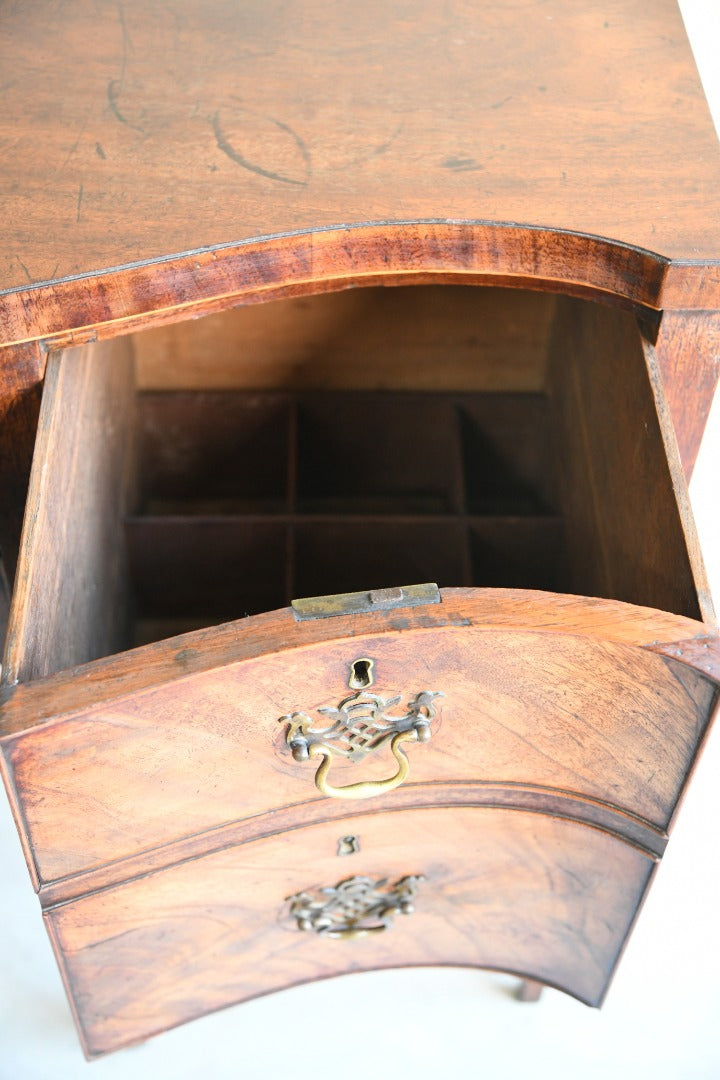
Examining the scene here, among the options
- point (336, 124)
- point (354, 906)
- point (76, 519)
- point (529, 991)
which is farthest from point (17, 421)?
point (529, 991)

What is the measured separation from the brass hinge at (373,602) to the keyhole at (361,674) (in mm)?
28

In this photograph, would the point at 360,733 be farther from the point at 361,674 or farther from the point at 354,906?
the point at 354,906

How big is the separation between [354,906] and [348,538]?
Result: 342 millimetres

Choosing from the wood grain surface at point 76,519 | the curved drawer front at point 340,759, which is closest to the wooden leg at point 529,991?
the curved drawer front at point 340,759

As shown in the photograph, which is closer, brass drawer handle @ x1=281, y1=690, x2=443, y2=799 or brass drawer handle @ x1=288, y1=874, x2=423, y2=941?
brass drawer handle @ x1=281, y1=690, x2=443, y2=799

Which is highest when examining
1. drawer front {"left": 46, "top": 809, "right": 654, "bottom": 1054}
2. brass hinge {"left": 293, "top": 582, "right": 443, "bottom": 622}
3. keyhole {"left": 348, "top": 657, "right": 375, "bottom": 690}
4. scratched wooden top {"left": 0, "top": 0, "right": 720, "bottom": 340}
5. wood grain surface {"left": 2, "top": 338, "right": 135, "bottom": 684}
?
scratched wooden top {"left": 0, "top": 0, "right": 720, "bottom": 340}

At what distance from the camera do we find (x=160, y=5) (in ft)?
2.93

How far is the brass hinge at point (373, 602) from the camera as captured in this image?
22.5 inches

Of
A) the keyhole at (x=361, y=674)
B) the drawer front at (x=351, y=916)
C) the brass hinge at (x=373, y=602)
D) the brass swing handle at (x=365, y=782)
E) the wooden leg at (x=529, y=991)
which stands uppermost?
the brass hinge at (x=373, y=602)

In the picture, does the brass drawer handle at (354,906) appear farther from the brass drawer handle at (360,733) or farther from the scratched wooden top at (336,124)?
the scratched wooden top at (336,124)

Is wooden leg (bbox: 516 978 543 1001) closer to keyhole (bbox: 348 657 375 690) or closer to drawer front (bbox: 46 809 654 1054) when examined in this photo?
drawer front (bbox: 46 809 654 1054)

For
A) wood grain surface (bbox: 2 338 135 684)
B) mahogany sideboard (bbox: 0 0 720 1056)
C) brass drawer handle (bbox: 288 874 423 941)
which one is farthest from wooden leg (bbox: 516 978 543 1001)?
wood grain surface (bbox: 2 338 135 684)

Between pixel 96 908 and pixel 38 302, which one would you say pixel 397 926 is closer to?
pixel 96 908

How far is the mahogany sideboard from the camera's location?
1.94ft
